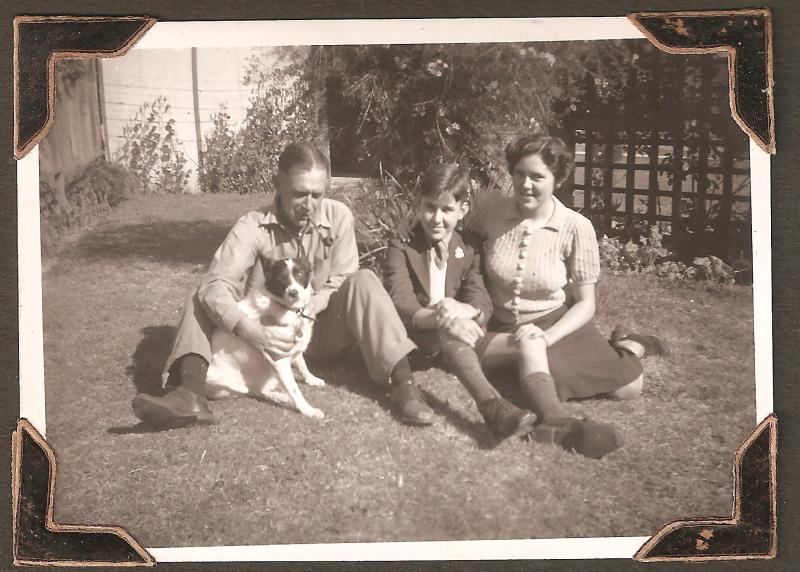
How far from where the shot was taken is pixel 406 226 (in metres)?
2.45

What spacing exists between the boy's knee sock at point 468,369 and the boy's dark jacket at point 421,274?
115 millimetres

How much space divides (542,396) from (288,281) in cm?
88

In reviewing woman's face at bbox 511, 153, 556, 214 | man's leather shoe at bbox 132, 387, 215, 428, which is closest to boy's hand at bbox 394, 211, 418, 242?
woman's face at bbox 511, 153, 556, 214

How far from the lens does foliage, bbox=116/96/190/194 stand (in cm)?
246

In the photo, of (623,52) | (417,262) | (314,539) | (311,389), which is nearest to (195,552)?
(314,539)

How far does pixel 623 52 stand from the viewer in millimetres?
2461

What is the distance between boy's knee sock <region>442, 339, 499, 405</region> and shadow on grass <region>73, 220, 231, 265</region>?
82 cm

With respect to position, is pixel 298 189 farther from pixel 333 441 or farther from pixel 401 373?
pixel 333 441

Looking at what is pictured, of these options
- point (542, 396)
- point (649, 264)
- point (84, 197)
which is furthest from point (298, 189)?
point (649, 264)

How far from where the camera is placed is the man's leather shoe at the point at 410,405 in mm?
2414

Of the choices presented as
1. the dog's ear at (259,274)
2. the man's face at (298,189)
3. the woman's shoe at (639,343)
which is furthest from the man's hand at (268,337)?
the woman's shoe at (639,343)

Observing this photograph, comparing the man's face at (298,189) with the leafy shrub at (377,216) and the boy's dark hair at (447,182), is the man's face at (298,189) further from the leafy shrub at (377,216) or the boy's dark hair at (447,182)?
the boy's dark hair at (447,182)

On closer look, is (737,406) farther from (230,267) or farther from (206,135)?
(206,135)

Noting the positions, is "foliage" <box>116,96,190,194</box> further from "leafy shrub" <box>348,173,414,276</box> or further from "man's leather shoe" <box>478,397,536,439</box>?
"man's leather shoe" <box>478,397,536,439</box>
